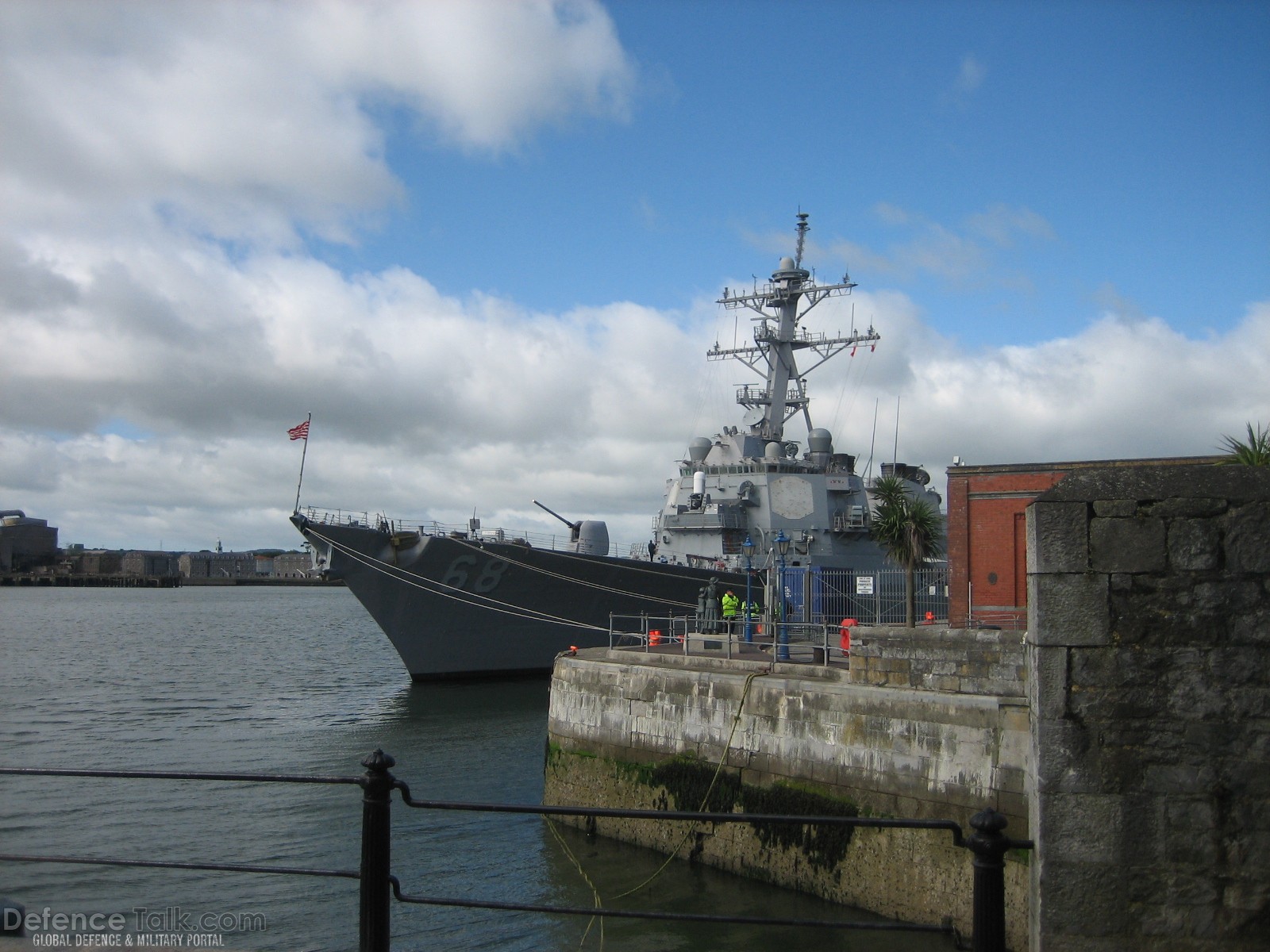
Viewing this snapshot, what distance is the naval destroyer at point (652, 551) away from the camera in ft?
93.2

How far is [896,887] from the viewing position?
998cm

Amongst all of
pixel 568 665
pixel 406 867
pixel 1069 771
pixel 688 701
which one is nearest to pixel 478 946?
pixel 406 867

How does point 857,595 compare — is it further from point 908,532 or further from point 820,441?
point 820,441

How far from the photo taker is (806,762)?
11.3m

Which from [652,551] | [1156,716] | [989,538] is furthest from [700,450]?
[1156,716]

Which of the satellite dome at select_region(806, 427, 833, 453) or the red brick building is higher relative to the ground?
the satellite dome at select_region(806, 427, 833, 453)

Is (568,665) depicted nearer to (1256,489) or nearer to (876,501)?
(1256,489)

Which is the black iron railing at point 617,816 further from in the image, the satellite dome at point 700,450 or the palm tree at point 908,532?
the satellite dome at point 700,450

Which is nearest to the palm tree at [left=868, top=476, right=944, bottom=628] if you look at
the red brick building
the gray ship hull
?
the red brick building

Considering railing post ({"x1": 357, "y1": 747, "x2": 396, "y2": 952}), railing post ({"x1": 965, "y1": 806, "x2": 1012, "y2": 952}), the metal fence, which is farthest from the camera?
the metal fence

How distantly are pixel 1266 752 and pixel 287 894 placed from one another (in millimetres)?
11577

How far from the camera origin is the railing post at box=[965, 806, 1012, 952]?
3.05 meters

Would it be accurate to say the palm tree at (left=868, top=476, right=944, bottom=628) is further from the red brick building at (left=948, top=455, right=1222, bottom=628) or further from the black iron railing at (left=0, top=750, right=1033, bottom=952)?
the black iron railing at (left=0, top=750, right=1033, bottom=952)

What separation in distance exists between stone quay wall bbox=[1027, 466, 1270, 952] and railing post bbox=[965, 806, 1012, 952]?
28.6 inches
